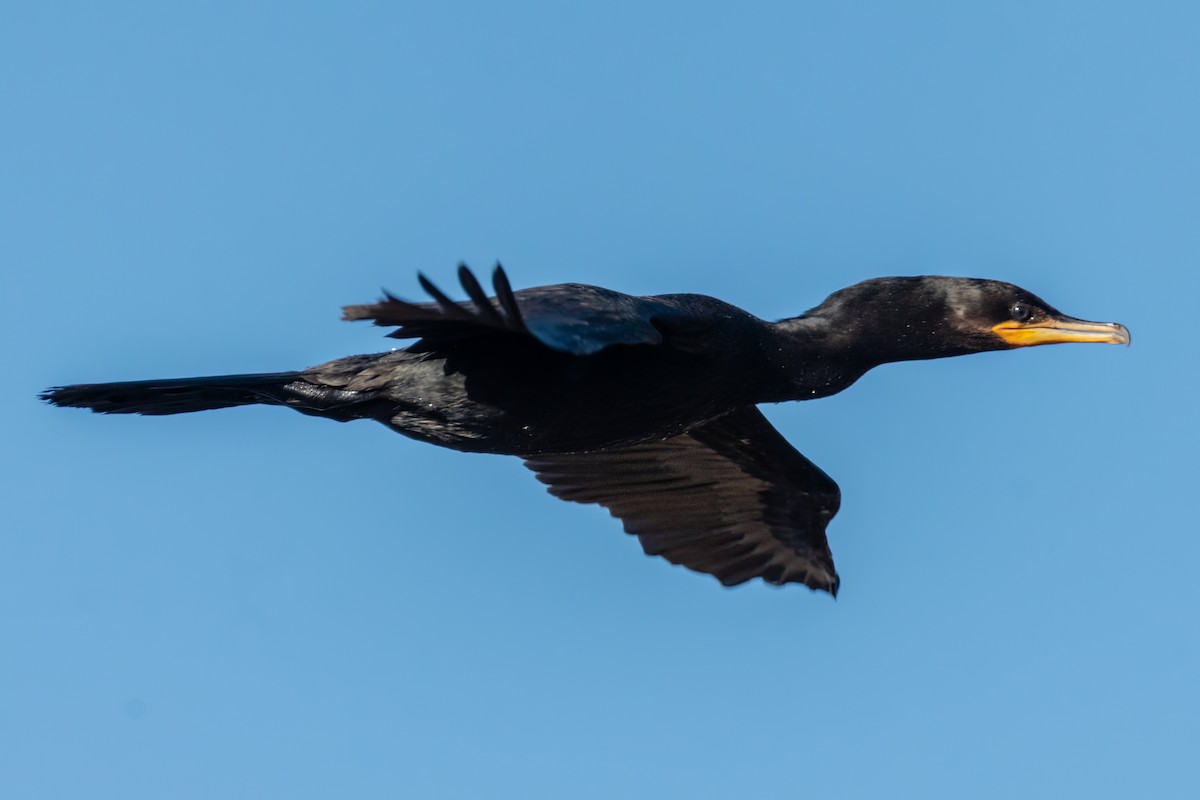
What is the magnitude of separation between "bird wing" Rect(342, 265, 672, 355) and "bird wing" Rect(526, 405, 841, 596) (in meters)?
2.39

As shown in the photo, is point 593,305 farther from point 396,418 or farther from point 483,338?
point 396,418

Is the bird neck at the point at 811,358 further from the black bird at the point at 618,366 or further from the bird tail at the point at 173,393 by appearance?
the bird tail at the point at 173,393

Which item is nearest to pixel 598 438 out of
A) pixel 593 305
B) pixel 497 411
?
pixel 497 411

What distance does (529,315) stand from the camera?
22.1 ft

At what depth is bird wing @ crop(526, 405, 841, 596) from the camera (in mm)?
9938

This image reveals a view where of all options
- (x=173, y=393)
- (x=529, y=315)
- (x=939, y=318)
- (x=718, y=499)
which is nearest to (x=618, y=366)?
(x=529, y=315)

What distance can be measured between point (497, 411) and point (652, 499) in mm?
2494

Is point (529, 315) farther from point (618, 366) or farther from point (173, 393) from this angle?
point (173, 393)

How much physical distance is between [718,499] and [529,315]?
11.9ft

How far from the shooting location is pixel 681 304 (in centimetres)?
800

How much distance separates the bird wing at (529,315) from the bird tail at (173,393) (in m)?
0.96

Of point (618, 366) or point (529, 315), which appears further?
point (618, 366)

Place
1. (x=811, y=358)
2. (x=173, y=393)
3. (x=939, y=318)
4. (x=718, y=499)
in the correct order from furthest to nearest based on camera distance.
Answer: (x=718, y=499) < (x=939, y=318) < (x=811, y=358) < (x=173, y=393)

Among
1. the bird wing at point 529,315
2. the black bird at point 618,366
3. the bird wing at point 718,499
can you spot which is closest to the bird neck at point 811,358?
the black bird at point 618,366
